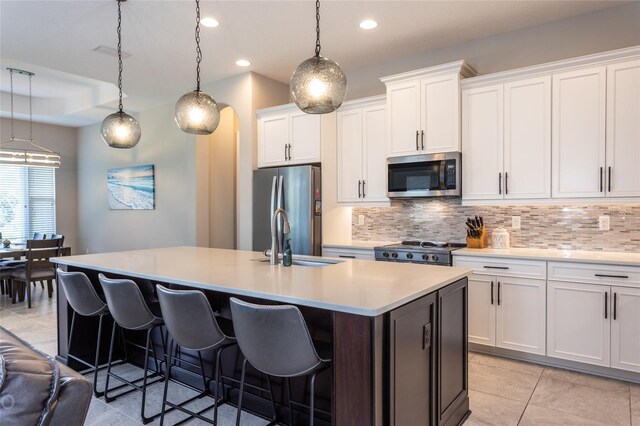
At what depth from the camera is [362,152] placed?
14.8 feet

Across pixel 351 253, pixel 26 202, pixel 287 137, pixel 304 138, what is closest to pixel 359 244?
pixel 351 253

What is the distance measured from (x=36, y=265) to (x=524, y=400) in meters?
5.86

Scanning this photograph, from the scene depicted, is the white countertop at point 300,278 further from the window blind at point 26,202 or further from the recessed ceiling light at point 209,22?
the window blind at point 26,202

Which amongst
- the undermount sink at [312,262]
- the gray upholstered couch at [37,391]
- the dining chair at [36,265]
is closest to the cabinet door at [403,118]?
the undermount sink at [312,262]

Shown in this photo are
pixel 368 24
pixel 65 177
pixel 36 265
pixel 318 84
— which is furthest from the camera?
pixel 65 177

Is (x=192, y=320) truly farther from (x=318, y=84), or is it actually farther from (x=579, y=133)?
(x=579, y=133)

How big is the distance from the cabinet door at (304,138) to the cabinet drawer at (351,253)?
1023 millimetres

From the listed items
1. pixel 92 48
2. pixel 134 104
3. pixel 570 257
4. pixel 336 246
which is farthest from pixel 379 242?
pixel 134 104

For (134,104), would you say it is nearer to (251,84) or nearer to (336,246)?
(251,84)

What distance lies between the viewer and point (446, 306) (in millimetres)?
2256

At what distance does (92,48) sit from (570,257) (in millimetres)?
4866

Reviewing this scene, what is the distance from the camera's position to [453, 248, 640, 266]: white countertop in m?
2.98

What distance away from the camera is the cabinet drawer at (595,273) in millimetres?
2896

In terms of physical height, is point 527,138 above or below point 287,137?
below
